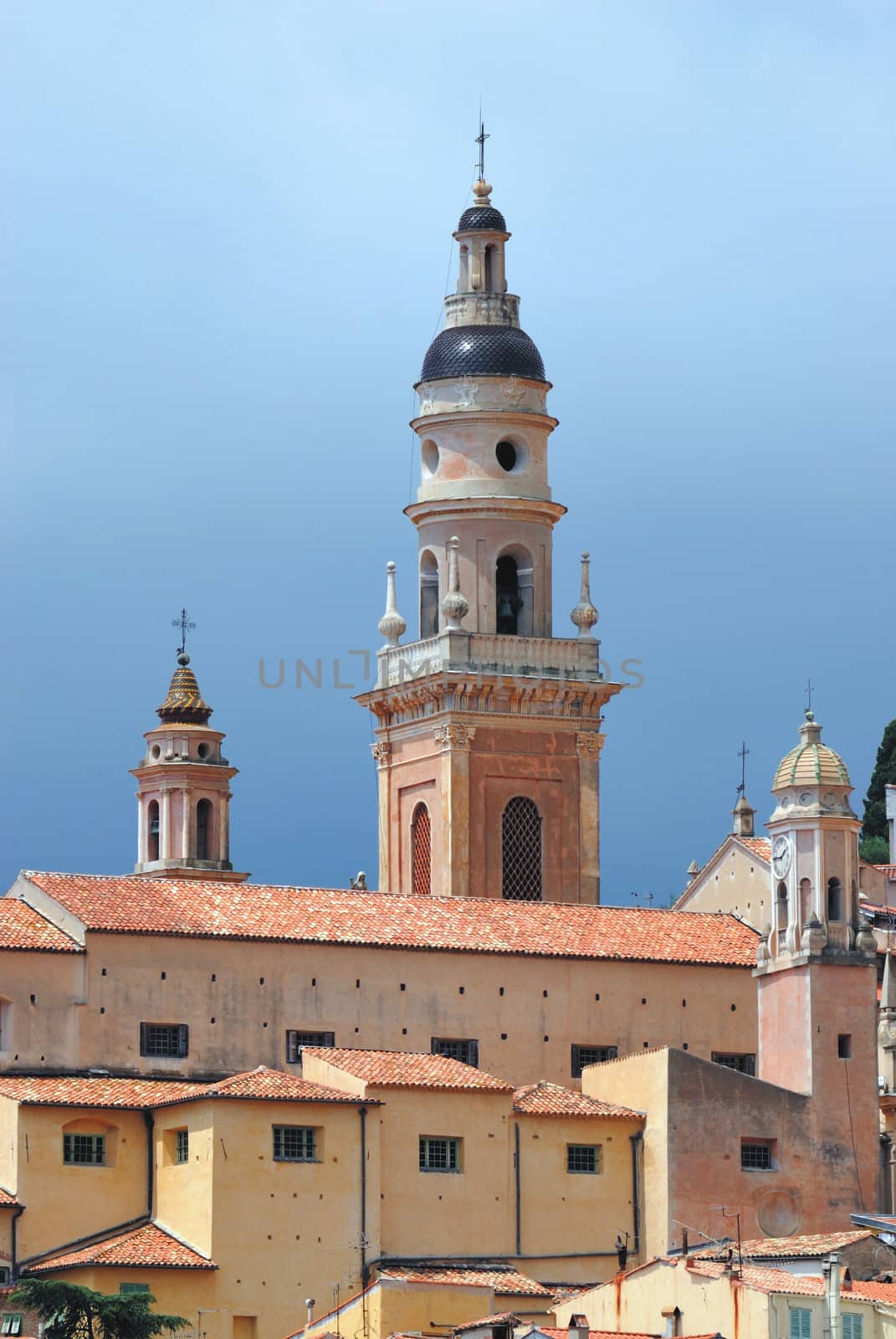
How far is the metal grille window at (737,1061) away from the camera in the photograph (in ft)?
246

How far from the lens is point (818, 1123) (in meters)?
71.4

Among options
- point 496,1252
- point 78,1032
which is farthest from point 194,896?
point 496,1252

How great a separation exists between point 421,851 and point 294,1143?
14.3 metres

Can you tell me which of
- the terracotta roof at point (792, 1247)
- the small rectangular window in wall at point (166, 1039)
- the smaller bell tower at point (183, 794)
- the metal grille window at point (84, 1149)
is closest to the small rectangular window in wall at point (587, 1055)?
the terracotta roof at point (792, 1247)

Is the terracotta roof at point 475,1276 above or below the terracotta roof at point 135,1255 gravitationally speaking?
below

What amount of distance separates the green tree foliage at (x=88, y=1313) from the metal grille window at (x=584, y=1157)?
872 cm

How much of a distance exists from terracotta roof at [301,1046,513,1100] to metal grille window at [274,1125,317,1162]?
3.52ft

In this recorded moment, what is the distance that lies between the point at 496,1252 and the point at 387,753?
1564 centimetres

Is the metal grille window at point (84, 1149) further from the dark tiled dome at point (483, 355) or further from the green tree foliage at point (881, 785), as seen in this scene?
the green tree foliage at point (881, 785)

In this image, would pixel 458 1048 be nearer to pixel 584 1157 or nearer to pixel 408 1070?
pixel 408 1070

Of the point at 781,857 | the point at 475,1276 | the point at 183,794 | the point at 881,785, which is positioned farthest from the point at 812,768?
the point at 881,785

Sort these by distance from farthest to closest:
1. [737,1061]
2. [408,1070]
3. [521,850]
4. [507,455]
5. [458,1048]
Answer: [507,455] < [521,850] < [737,1061] < [458,1048] < [408,1070]

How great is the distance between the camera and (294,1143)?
221 ft

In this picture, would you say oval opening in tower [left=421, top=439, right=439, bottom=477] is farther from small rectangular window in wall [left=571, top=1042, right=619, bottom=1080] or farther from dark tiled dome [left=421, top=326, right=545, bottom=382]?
small rectangular window in wall [left=571, top=1042, right=619, bottom=1080]
